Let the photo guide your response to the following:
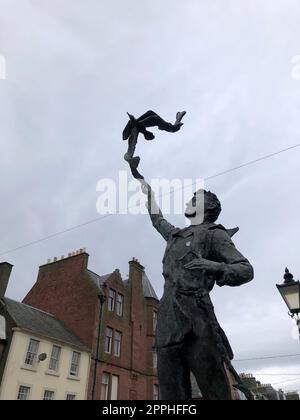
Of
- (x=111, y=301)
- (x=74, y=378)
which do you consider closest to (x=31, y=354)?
(x=74, y=378)

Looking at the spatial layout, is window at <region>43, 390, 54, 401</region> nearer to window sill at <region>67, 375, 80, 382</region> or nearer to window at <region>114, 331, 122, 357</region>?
window sill at <region>67, 375, 80, 382</region>

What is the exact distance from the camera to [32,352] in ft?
76.4

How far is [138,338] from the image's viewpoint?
110 ft

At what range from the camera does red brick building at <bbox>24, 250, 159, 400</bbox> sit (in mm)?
28750

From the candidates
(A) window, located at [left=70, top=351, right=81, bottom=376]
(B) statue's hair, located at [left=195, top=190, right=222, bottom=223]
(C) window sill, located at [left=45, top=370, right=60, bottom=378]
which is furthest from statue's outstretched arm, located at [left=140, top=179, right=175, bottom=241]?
(A) window, located at [left=70, top=351, right=81, bottom=376]

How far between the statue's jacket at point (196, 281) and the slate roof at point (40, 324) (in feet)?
70.3

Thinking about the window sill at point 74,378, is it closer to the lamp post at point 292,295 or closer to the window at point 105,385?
the window at point 105,385

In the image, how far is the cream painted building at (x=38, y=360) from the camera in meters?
21.8

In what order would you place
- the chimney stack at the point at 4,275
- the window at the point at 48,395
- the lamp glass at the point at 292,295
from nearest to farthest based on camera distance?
the lamp glass at the point at 292,295, the window at the point at 48,395, the chimney stack at the point at 4,275

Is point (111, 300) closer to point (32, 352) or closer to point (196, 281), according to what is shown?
point (32, 352)

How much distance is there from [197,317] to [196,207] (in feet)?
4.30

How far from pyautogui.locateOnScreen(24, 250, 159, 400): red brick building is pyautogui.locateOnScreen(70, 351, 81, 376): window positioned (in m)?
1.45

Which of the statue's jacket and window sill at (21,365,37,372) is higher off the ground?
window sill at (21,365,37,372)

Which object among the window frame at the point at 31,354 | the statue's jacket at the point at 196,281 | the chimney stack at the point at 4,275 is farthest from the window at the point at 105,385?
the statue's jacket at the point at 196,281
